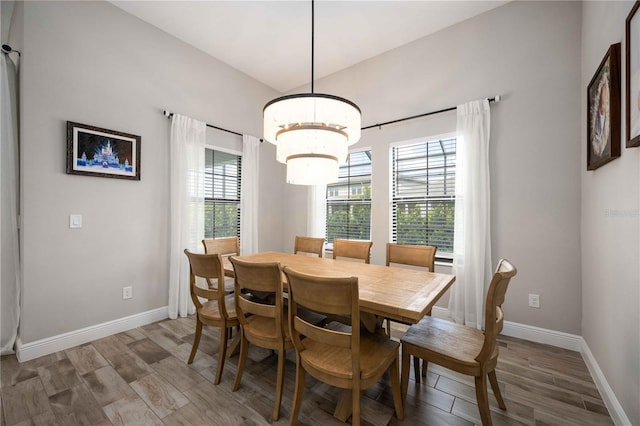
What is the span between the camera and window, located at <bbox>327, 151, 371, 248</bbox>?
144 inches

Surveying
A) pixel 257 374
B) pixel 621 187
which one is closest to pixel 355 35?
pixel 621 187

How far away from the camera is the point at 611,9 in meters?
1.66

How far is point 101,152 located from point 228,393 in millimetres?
2554

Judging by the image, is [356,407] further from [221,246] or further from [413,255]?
[221,246]

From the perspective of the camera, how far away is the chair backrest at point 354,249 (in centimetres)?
268

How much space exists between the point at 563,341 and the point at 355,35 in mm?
3856

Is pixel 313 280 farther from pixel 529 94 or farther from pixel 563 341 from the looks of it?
pixel 529 94

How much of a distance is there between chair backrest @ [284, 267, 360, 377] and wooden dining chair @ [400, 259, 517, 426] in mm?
523

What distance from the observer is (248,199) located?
12.5 feet

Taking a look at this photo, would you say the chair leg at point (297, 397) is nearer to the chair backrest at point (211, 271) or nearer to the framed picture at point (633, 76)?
the chair backrest at point (211, 271)

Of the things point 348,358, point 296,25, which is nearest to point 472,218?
point 348,358

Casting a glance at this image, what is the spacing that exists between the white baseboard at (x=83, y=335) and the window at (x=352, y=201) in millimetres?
2477

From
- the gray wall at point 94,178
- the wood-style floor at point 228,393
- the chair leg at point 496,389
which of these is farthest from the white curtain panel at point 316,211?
the chair leg at point 496,389

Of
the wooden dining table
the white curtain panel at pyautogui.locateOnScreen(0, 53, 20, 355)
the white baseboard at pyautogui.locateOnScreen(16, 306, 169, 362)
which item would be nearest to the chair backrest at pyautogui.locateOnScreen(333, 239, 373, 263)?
the wooden dining table
